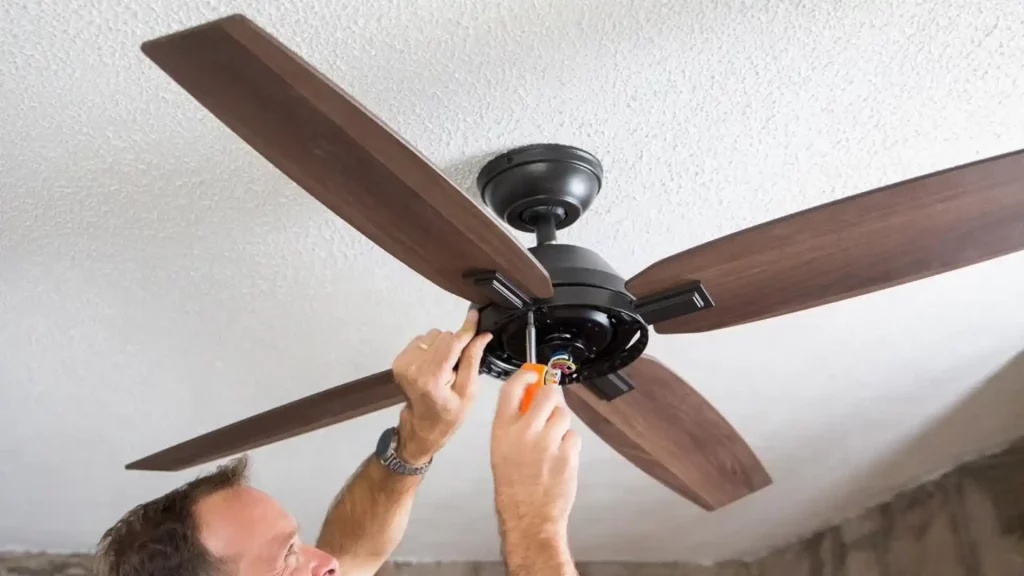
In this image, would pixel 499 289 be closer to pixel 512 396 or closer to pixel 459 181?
pixel 512 396

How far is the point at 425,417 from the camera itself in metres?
0.94

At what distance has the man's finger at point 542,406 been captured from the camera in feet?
2.37

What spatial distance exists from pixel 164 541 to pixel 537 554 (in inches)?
17.0

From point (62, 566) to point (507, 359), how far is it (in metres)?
1.94

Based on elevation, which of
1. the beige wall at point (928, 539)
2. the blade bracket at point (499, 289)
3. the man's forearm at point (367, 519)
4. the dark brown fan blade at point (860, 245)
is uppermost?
the beige wall at point (928, 539)

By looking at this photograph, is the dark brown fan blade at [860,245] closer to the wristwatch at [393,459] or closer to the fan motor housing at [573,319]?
the fan motor housing at [573,319]

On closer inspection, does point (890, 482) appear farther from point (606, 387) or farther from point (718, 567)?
point (606, 387)

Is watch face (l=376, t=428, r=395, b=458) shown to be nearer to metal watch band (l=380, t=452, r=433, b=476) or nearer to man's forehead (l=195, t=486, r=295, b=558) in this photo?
metal watch band (l=380, t=452, r=433, b=476)

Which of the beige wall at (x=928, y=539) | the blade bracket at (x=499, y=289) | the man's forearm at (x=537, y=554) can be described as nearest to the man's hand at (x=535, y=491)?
the man's forearm at (x=537, y=554)

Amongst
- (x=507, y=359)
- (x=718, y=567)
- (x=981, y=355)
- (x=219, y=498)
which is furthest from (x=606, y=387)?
(x=718, y=567)

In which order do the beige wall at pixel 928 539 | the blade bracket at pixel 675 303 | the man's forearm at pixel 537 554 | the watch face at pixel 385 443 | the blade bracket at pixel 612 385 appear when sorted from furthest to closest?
the beige wall at pixel 928 539
the watch face at pixel 385 443
the blade bracket at pixel 612 385
the blade bracket at pixel 675 303
the man's forearm at pixel 537 554

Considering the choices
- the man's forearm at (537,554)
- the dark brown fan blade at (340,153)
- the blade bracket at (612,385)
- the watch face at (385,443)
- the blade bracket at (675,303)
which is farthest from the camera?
the watch face at (385,443)

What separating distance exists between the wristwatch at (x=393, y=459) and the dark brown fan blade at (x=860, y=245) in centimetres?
39

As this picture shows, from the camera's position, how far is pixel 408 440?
1.03 meters
